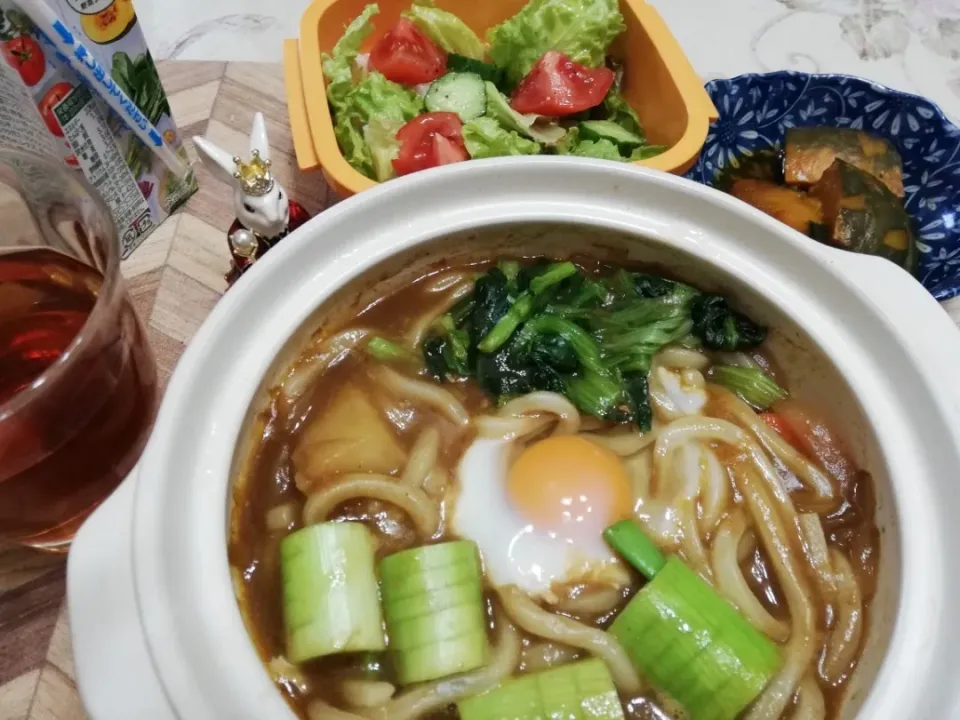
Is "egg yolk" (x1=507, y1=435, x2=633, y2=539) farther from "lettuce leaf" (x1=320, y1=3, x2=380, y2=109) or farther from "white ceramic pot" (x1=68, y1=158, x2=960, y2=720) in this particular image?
"lettuce leaf" (x1=320, y1=3, x2=380, y2=109)

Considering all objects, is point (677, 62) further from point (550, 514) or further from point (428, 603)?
point (428, 603)

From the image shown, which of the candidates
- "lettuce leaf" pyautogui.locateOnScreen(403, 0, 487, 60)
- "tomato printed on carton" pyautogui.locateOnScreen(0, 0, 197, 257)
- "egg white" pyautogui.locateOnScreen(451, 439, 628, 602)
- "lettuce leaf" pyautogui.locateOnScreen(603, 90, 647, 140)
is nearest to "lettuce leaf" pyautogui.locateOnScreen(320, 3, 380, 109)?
"lettuce leaf" pyautogui.locateOnScreen(403, 0, 487, 60)

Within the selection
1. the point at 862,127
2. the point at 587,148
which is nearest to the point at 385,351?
the point at 587,148

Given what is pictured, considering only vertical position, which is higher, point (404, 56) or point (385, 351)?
point (404, 56)

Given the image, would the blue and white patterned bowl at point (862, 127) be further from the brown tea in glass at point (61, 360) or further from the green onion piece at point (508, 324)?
the brown tea in glass at point (61, 360)

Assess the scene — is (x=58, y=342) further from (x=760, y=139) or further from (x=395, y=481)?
(x=760, y=139)

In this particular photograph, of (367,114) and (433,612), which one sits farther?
(367,114)
